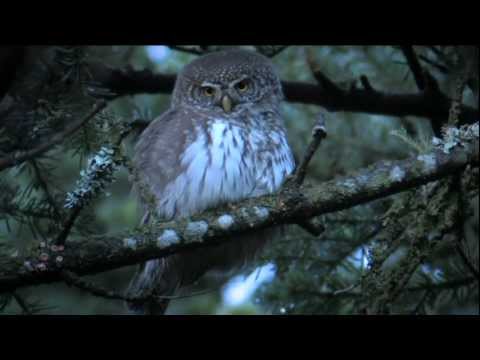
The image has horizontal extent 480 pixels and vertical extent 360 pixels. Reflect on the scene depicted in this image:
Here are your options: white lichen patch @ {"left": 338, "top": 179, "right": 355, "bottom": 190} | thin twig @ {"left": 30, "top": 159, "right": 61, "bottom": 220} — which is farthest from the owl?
white lichen patch @ {"left": 338, "top": 179, "right": 355, "bottom": 190}

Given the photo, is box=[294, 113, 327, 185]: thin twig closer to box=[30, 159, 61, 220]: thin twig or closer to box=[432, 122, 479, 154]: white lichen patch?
box=[432, 122, 479, 154]: white lichen patch

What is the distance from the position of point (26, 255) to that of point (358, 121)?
11.0 feet

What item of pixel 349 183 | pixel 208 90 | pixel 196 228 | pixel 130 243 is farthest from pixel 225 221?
pixel 208 90

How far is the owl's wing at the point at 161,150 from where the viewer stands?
393cm

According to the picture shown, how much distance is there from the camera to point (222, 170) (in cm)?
373

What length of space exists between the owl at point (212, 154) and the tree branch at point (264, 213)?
0.76m

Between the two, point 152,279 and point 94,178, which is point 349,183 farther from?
point 152,279
